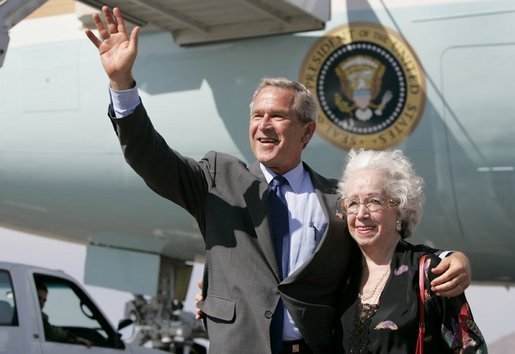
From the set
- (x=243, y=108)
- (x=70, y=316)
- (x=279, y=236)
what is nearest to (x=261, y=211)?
(x=279, y=236)

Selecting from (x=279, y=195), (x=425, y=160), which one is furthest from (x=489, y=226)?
(x=279, y=195)

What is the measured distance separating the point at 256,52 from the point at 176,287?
304 centimetres

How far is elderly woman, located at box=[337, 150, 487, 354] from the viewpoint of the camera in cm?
289

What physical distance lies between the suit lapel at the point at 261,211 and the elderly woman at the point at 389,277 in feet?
0.92

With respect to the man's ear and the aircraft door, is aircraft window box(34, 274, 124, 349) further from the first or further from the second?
the man's ear

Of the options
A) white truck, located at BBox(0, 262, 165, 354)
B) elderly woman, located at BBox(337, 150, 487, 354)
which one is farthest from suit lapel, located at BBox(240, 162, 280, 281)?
white truck, located at BBox(0, 262, 165, 354)

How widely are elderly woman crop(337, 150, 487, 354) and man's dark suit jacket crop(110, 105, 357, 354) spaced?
0.26ft

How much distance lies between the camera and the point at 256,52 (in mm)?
8281

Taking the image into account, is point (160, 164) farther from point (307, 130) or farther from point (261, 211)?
point (307, 130)

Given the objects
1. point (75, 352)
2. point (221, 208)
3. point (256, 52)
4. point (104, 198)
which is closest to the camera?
point (221, 208)

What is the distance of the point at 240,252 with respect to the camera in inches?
127

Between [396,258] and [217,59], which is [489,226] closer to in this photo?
[217,59]

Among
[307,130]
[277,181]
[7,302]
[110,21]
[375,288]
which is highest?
[110,21]

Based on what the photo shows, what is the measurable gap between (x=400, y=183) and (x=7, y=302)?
490 cm
